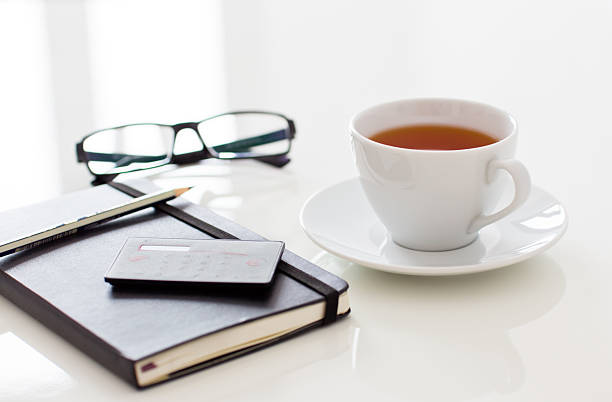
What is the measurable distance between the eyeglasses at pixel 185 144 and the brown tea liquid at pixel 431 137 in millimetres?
305

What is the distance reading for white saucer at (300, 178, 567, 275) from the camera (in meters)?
0.90

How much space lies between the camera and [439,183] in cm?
89

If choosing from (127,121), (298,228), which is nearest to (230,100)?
(127,121)

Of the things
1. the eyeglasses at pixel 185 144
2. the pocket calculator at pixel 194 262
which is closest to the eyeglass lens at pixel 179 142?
the eyeglasses at pixel 185 144

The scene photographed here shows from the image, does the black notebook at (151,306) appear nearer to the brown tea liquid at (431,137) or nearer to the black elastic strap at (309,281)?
the black elastic strap at (309,281)

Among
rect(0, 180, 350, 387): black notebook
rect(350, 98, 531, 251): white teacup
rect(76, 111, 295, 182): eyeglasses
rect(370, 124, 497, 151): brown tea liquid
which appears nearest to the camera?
rect(0, 180, 350, 387): black notebook

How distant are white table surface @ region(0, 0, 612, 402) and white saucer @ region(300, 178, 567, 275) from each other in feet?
0.09

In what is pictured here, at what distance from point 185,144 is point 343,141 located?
27cm

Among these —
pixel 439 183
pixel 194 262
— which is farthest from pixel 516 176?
pixel 194 262

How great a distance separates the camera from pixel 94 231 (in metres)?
0.97

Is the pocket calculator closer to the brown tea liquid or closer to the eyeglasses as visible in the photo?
the brown tea liquid

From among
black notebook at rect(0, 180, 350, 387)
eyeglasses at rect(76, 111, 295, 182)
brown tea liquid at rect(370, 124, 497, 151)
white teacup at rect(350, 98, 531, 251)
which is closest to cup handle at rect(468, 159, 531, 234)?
white teacup at rect(350, 98, 531, 251)

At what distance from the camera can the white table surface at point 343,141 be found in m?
0.79

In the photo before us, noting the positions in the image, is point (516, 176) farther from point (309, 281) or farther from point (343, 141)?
point (343, 141)
